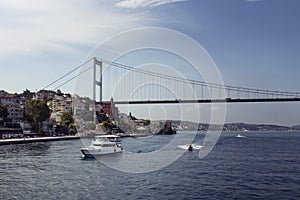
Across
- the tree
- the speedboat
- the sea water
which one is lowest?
the sea water

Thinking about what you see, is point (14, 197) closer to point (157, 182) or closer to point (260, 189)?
point (157, 182)

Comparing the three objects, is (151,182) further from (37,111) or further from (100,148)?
(37,111)

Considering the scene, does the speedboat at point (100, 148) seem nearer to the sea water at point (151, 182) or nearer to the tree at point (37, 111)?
the sea water at point (151, 182)

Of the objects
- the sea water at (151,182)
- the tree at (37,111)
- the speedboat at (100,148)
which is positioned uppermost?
the tree at (37,111)

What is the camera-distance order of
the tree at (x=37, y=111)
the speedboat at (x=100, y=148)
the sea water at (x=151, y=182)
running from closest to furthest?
Answer: the sea water at (x=151, y=182), the speedboat at (x=100, y=148), the tree at (x=37, y=111)

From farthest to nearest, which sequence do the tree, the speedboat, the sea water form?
the tree, the speedboat, the sea water

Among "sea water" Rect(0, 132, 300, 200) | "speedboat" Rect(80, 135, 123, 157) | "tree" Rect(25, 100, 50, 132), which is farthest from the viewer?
"tree" Rect(25, 100, 50, 132)

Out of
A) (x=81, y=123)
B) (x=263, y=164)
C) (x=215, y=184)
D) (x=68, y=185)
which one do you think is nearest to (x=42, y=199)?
(x=68, y=185)

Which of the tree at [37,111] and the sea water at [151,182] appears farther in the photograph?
the tree at [37,111]

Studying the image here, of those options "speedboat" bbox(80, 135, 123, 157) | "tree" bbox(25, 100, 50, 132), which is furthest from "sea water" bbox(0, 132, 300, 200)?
"tree" bbox(25, 100, 50, 132)

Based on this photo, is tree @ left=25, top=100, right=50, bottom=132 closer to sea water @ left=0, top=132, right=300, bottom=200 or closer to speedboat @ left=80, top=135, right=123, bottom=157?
speedboat @ left=80, top=135, right=123, bottom=157

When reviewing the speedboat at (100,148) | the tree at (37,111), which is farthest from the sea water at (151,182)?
the tree at (37,111)

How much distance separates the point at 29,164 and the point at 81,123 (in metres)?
44.3

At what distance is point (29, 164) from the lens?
19547 millimetres
